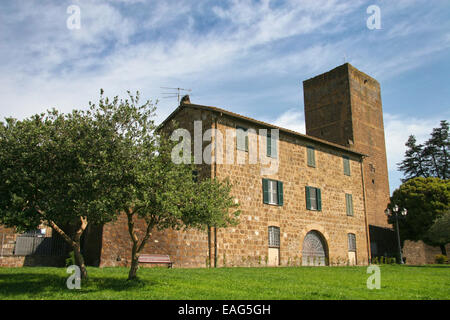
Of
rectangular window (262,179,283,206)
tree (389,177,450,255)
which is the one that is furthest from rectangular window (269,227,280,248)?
tree (389,177,450,255)

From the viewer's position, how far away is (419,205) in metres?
32.3

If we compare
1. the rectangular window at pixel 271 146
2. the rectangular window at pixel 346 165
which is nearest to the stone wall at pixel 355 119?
the rectangular window at pixel 346 165

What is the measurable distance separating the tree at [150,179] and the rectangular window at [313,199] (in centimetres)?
1235

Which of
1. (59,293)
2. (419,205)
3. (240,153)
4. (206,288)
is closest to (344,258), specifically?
(240,153)

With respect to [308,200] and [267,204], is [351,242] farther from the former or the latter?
[267,204]

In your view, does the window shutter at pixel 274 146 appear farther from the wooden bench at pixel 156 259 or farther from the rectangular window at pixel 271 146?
the wooden bench at pixel 156 259

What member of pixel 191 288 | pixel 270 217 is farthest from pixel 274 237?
pixel 191 288

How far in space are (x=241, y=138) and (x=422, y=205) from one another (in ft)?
64.1

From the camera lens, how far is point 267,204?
20.8 metres

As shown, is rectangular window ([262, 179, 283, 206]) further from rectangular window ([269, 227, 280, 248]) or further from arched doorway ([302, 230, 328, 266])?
arched doorway ([302, 230, 328, 266])

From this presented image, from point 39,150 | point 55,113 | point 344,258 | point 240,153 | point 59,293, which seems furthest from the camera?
point 344,258
